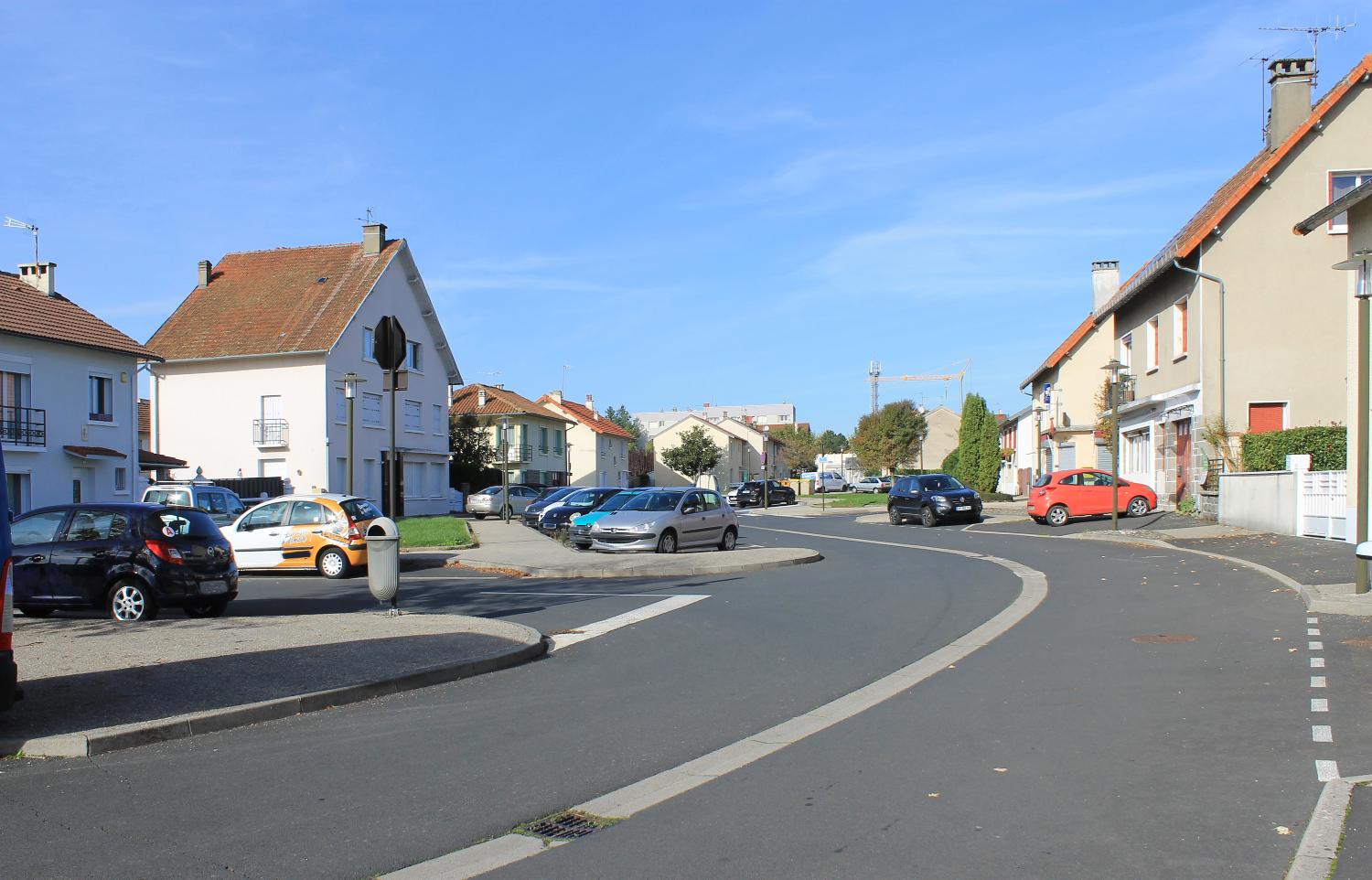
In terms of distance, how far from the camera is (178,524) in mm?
13344

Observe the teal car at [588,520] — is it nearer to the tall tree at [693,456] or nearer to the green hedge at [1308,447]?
the green hedge at [1308,447]

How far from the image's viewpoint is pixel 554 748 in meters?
6.94

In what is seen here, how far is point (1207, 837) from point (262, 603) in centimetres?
1369

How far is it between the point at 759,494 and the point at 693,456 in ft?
98.2

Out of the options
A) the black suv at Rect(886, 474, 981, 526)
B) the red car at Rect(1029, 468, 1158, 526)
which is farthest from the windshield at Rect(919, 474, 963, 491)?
the red car at Rect(1029, 468, 1158, 526)

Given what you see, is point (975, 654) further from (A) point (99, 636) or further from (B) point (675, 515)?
(B) point (675, 515)

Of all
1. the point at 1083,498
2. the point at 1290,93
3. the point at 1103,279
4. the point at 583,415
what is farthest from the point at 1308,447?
the point at 583,415

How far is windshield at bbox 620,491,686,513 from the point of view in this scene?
23.5 meters

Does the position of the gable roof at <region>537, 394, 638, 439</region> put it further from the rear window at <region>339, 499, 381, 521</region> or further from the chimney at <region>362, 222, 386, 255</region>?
the rear window at <region>339, 499, 381, 521</region>

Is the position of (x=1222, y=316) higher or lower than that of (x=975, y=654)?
higher

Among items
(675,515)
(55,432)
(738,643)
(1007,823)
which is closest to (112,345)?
(55,432)

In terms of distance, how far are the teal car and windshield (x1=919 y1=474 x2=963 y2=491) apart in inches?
438

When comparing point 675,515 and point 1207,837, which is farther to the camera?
point 675,515

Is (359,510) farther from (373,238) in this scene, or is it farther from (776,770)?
(373,238)
